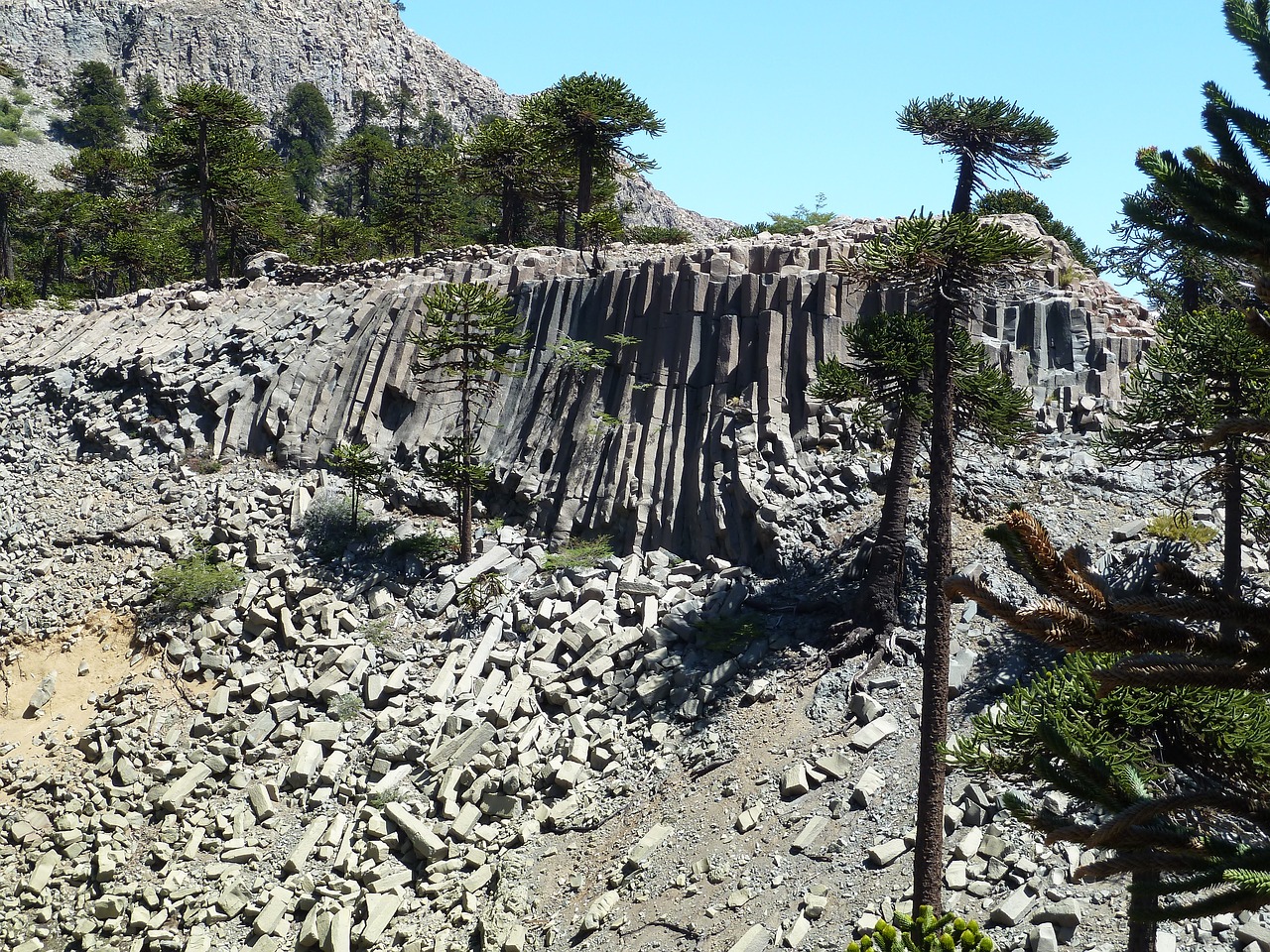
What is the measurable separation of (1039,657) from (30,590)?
1864cm

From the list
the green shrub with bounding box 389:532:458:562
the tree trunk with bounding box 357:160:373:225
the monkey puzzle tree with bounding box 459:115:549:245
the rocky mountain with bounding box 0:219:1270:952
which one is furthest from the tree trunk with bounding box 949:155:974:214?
the tree trunk with bounding box 357:160:373:225

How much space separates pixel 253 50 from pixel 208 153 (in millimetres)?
67876

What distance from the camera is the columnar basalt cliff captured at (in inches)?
785

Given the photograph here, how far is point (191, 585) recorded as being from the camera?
19.5m

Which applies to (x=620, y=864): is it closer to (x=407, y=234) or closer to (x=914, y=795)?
A: (x=914, y=795)

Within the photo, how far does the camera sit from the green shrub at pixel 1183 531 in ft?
54.5

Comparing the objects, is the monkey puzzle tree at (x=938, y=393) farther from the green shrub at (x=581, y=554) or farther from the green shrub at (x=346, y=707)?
the green shrub at (x=346, y=707)

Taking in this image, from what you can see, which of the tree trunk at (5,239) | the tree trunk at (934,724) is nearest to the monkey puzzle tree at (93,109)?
the tree trunk at (5,239)

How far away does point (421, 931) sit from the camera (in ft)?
46.3

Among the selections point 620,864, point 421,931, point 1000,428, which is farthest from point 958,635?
Result: point 421,931

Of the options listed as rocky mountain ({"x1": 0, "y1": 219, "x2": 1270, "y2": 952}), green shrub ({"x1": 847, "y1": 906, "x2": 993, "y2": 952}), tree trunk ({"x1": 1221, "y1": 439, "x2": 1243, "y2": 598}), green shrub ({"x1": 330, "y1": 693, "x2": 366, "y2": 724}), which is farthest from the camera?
green shrub ({"x1": 330, "y1": 693, "x2": 366, "y2": 724})

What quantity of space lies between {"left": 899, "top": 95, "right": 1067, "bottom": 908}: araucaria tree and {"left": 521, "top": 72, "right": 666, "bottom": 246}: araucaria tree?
15.9 meters

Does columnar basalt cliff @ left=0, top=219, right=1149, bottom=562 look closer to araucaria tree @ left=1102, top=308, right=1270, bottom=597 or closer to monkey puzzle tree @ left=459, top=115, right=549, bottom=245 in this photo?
araucaria tree @ left=1102, top=308, right=1270, bottom=597

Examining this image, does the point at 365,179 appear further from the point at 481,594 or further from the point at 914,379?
the point at 914,379
